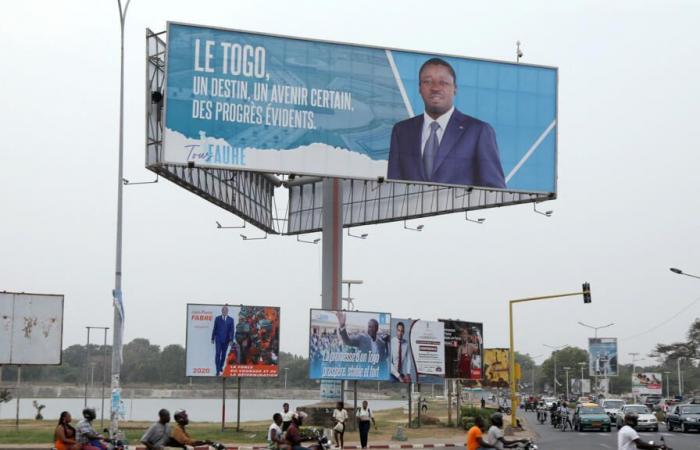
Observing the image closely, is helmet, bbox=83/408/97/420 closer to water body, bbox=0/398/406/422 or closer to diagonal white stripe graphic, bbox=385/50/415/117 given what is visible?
diagonal white stripe graphic, bbox=385/50/415/117

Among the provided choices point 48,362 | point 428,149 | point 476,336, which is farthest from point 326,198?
point 48,362

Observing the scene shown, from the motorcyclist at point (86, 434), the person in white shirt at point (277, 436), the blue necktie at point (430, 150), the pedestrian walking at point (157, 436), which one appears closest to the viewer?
the pedestrian walking at point (157, 436)

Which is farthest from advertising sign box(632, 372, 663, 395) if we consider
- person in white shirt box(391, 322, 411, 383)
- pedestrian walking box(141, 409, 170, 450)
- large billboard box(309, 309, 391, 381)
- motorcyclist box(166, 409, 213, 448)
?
pedestrian walking box(141, 409, 170, 450)

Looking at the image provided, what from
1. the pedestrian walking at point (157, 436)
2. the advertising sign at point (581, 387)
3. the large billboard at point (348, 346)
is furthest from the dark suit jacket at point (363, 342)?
the advertising sign at point (581, 387)

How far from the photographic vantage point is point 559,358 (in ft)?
655

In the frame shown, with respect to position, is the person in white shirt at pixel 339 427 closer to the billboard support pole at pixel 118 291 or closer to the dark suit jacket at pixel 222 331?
the dark suit jacket at pixel 222 331

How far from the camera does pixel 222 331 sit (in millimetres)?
39531

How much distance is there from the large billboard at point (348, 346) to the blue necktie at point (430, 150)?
22.5ft

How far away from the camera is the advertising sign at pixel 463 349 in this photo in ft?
158

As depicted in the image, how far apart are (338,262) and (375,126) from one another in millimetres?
7196

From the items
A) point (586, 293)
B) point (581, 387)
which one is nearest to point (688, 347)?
point (581, 387)

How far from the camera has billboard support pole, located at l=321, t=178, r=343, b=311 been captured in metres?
46.8

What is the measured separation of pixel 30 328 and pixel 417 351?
17300 mm

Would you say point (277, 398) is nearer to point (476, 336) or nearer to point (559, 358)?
point (559, 358)
